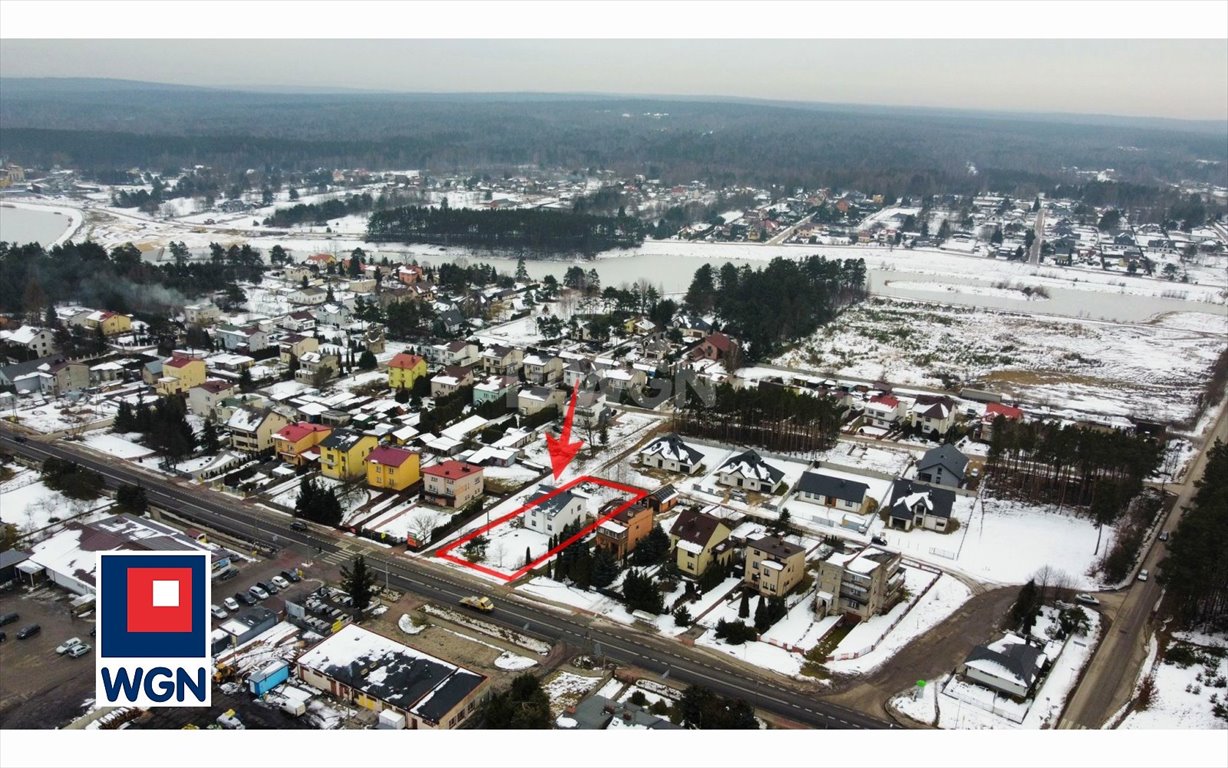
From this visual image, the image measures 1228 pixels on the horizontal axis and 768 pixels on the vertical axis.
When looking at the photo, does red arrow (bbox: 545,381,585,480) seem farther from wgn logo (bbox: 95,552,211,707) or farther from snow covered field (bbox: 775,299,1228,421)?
wgn logo (bbox: 95,552,211,707)

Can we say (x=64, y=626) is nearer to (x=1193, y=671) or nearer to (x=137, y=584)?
(x=137, y=584)

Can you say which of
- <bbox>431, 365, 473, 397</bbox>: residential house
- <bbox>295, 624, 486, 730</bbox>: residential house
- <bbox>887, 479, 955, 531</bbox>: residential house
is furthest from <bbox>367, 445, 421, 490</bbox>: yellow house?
<bbox>887, 479, 955, 531</bbox>: residential house

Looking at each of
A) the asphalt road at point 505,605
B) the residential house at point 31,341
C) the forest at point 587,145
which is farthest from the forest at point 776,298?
the forest at point 587,145

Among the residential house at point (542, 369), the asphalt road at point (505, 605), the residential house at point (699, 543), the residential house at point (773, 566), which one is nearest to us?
the asphalt road at point (505, 605)

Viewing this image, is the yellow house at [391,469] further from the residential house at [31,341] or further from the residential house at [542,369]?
the residential house at [31,341]

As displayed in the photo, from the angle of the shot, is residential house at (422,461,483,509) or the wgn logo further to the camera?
residential house at (422,461,483,509)

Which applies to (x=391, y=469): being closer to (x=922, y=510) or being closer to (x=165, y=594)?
(x=165, y=594)
